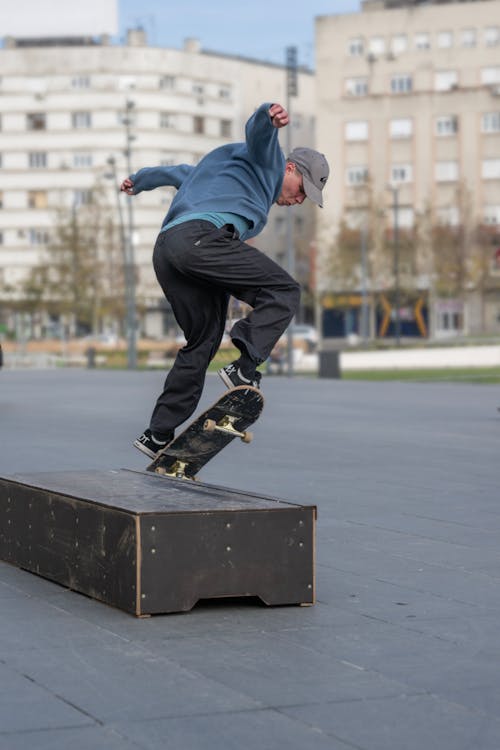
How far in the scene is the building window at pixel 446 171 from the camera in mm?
93188

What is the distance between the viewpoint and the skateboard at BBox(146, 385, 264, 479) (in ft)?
20.4

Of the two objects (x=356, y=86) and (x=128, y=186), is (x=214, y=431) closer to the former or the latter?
(x=128, y=186)

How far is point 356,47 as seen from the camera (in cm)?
9550

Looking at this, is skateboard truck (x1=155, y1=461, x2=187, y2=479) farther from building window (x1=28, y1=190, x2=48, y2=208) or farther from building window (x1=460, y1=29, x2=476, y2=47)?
building window (x1=28, y1=190, x2=48, y2=208)

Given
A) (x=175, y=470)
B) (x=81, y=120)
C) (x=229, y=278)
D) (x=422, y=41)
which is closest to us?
(x=229, y=278)

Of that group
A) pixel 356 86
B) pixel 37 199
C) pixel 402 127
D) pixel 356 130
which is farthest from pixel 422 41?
pixel 37 199

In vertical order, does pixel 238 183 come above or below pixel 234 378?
above

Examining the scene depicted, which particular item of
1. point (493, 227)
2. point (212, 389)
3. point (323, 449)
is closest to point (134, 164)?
point (493, 227)

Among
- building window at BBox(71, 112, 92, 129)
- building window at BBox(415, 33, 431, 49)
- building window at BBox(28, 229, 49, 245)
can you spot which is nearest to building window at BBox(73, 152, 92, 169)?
building window at BBox(71, 112, 92, 129)

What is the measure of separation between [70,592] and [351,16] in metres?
93.6

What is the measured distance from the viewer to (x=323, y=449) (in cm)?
1285

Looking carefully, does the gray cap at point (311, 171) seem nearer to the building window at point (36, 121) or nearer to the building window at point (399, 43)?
the building window at point (399, 43)

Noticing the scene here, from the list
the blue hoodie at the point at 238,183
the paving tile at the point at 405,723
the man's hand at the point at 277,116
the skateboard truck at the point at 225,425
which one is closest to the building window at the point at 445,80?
the blue hoodie at the point at 238,183

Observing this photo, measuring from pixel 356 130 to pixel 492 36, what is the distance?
34.9 feet
